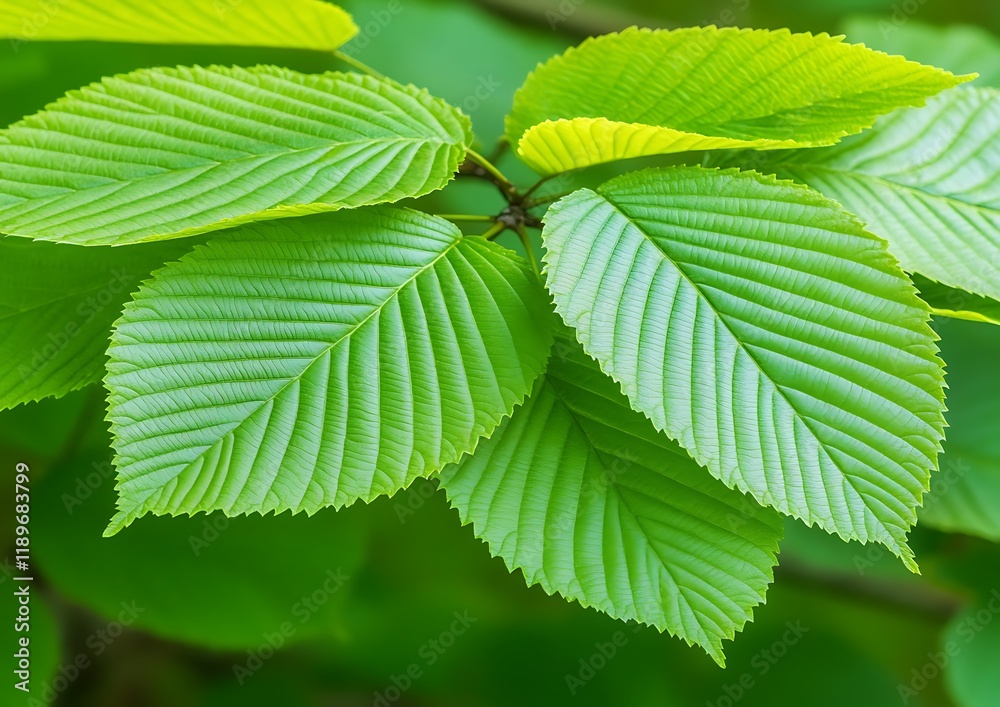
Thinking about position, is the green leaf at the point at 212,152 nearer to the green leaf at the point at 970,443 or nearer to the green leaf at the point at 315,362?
the green leaf at the point at 315,362

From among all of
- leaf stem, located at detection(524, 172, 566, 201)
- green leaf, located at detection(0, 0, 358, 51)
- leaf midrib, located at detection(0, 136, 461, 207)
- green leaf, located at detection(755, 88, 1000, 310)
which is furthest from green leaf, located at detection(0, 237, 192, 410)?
green leaf, located at detection(755, 88, 1000, 310)

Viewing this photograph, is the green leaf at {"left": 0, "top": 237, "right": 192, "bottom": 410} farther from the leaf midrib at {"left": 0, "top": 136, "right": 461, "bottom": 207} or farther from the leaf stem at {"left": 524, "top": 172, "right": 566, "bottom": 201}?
the leaf stem at {"left": 524, "top": 172, "right": 566, "bottom": 201}

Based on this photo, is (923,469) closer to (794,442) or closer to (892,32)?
(794,442)

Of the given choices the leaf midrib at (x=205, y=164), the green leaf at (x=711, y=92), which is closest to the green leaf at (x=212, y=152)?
the leaf midrib at (x=205, y=164)

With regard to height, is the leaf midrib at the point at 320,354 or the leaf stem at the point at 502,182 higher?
the leaf stem at the point at 502,182

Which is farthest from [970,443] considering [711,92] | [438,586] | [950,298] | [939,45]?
[438,586]
